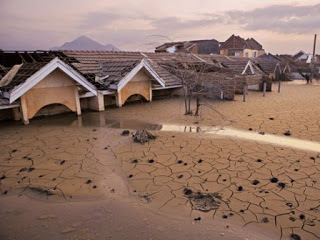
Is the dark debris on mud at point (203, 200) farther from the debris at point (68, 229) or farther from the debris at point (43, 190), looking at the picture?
the debris at point (43, 190)

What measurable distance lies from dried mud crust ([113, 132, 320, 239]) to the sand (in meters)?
0.02

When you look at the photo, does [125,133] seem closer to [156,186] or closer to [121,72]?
[156,186]

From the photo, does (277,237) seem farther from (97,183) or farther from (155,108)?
(155,108)

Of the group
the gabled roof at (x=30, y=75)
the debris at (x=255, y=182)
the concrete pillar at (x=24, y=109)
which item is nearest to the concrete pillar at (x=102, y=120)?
the gabled roof at (x=30, y=75)

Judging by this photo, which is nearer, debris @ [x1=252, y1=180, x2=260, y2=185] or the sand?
the sand

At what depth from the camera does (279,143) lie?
758 centimetres

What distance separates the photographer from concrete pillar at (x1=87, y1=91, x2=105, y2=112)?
1240 cm

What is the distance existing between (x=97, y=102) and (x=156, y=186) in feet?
27.3

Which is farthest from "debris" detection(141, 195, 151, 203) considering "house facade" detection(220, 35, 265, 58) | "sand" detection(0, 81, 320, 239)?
"house facade" detection(220, 35, 265, 58)

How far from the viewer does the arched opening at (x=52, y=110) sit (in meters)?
11.3

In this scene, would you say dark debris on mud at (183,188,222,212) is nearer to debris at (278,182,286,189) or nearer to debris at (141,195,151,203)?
debris at (141,195,151,203)

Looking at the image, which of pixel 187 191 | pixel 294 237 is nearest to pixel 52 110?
pixel 187 191

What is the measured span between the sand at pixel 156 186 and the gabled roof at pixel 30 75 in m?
1.49

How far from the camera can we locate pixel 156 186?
5121 millimetres
